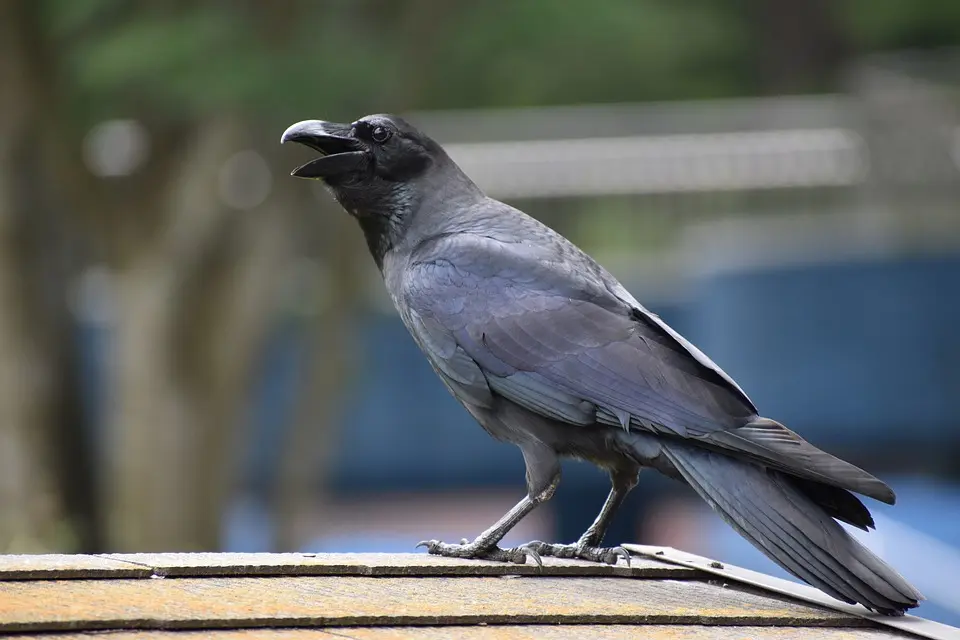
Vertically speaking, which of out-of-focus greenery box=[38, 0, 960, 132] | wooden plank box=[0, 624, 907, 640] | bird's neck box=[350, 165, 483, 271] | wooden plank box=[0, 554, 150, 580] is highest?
out-of-focus greenery box=[38, 0, 960, 132]

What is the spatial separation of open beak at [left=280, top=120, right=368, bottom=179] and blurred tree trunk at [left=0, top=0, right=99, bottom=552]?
545 centimetres

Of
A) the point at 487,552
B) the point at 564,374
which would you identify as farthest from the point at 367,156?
the point at 487,552

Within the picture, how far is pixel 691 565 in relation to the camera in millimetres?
4312

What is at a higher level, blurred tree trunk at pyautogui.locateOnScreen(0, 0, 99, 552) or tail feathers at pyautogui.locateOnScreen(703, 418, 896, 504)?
blurred tree trunk at pyautogui.locateOnScreen(0, 0, 99, 552)

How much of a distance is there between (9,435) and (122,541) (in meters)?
1.06

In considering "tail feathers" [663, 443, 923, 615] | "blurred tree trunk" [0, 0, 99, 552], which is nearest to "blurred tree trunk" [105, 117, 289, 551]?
"blurred tree trunk" [0, 0, 99, 552]

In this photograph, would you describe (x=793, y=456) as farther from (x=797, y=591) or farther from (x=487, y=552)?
(x=487, y=552)

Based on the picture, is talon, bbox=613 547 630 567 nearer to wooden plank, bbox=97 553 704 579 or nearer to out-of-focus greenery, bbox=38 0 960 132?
wooden plank, bbox=97 553 704 579

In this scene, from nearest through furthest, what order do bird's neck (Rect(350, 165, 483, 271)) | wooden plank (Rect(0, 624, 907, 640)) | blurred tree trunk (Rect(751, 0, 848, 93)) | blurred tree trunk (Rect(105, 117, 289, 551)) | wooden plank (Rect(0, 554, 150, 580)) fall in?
wooden plank (Rect(0, 624, 907, 640))
wooden plank (Rect(0, 554, 150, 580))
bird's neck (Rect(350, 165, 483, 271))
blurred tree trunk (Rect(105, 117, 289, 551))
blurred tree trunk (Rect(751, 0, 848, 93))

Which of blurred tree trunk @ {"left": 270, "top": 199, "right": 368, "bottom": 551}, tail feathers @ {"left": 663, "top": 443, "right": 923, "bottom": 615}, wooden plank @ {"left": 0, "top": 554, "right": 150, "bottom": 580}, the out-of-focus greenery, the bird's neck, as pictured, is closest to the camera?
wooden plank @ {"left": 0, "top": 554, "right": 150, "bottom": 580}

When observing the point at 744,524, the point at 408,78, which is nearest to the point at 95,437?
the point at 408,78

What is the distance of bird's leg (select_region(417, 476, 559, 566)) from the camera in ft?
13.3

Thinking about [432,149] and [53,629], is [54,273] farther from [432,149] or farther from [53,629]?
[53,629]

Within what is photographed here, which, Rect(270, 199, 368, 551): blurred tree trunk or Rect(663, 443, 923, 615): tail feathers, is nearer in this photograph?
→ Rect(663, 443, 923, 615): tail feathers
